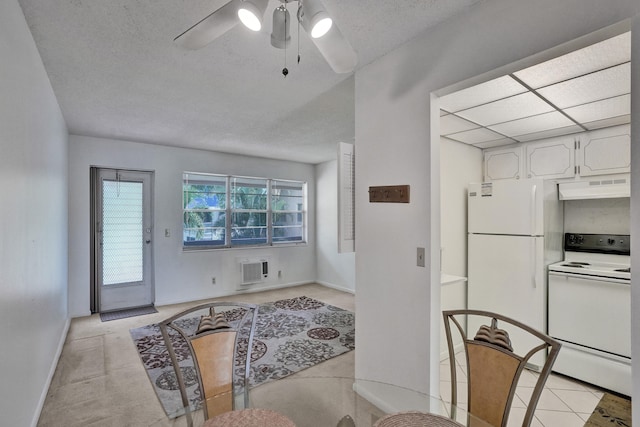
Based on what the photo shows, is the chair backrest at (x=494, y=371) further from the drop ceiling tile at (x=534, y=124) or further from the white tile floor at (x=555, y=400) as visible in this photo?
the drop ceiling tile at (x=534, y=124)

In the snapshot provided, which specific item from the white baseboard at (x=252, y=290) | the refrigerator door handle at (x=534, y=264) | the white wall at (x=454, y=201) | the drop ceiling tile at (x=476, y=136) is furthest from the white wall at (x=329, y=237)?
the refrigerator door handle at (x=534, y=264)

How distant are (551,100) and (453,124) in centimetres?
75

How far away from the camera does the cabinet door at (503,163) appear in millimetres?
3369

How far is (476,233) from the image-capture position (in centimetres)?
326

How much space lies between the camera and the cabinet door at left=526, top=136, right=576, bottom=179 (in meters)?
3.01

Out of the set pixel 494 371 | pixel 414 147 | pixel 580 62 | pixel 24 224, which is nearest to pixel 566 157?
pixel 580 62

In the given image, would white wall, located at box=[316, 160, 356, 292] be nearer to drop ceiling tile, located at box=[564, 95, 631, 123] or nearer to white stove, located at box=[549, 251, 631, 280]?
white stove, located at box=[549, 251, 631, 280]

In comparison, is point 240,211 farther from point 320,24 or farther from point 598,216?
point 598,216

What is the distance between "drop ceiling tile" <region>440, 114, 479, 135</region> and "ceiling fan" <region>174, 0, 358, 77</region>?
5.24 ft

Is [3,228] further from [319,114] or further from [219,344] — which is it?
[319,114]

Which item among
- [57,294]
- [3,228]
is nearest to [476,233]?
[3,228]

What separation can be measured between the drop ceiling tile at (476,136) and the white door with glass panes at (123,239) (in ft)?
14.3

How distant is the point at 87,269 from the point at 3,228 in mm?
3419

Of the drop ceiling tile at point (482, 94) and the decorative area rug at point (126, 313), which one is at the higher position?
the drop ceiling tile at point (482, 94)
